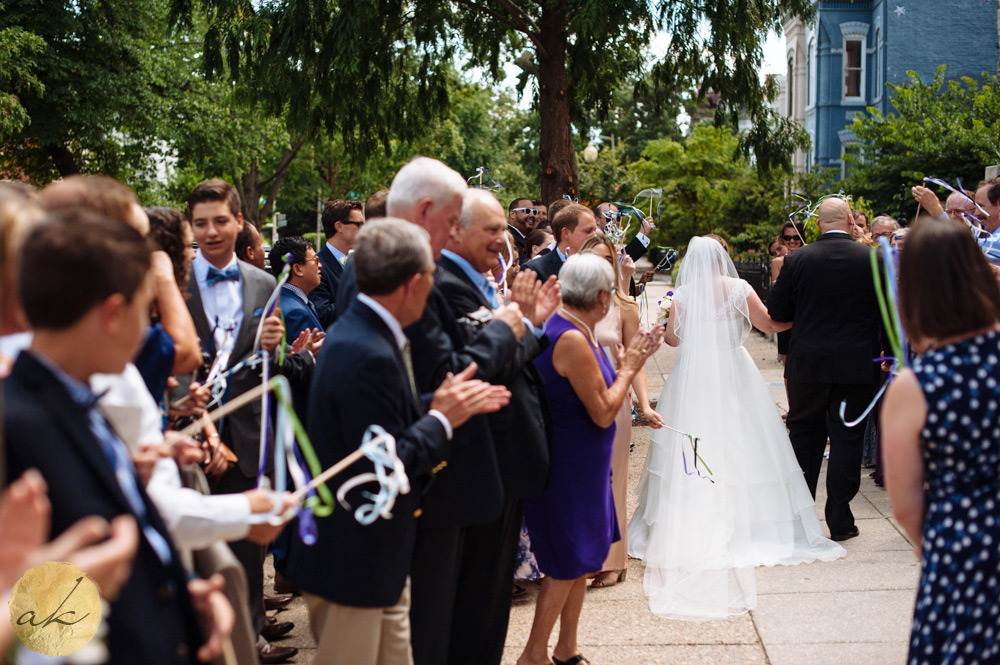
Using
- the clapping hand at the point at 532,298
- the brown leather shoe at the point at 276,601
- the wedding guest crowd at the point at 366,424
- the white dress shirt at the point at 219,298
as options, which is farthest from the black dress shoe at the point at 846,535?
the white dress shirt at the point at 219,298

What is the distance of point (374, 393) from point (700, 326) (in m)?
3.80

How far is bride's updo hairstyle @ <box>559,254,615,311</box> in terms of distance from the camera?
421cm

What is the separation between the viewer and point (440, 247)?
3639 millimetres

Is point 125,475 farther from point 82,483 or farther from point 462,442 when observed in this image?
point 462,442

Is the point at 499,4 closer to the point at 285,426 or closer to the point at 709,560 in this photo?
the point at 709,560

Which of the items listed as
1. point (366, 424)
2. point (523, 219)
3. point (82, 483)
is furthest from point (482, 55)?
point (82, 483)

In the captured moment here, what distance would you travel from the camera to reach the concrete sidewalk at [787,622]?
4.39 meters

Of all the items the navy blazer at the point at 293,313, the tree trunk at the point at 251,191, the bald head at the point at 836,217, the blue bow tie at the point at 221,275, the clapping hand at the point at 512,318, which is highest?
the tree trunk at the point at 251,191

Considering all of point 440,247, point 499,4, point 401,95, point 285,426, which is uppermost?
point 499,4

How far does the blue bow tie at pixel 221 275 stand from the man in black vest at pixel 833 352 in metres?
3.79

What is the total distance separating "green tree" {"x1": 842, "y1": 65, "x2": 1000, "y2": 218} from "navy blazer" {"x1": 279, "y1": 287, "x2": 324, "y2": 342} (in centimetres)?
1687

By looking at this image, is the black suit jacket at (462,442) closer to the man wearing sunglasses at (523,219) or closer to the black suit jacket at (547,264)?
the black suit jacket at (547,264)

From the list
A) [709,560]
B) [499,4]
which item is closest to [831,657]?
[709,560]

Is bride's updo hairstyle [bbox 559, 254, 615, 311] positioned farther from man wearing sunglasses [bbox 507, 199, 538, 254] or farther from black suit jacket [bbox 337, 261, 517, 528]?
man wearing sunglasses [bbox 507, 199, 538, 254]
